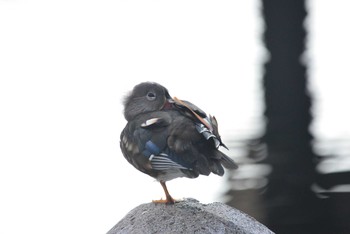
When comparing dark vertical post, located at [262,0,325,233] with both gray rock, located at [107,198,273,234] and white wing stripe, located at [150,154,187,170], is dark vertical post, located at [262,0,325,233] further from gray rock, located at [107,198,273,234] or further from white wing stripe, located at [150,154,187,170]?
white wing stripe, located at [150,154,187,170]

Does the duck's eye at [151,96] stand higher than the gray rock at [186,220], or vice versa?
the duck's eye at [151,96]

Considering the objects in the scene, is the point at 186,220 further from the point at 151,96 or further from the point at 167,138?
the point at 151,96

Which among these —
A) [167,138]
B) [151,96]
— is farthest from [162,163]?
[151,96]

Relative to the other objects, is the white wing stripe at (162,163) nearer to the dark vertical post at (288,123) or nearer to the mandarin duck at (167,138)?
the mandarin duck at (167,138)

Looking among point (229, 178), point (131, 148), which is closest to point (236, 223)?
point (131, 148)

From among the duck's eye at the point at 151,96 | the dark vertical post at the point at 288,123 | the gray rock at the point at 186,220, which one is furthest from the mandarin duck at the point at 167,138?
the dark vertical post at the point at 288,123

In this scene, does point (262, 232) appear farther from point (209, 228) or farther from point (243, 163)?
point (243, 163)

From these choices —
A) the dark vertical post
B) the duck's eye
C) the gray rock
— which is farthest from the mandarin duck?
the dark vertical post
